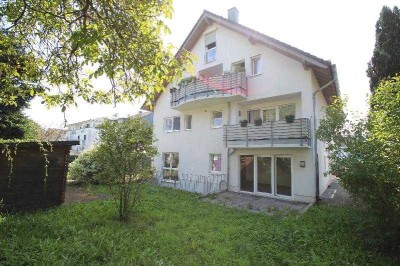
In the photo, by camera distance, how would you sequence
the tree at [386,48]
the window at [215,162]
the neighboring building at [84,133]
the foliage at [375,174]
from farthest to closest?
the neighboring building at [84,133] → the window at [215,162] → the tree at [386,48] → the foliage at [375,174]

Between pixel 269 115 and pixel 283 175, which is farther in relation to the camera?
pixel 269 115

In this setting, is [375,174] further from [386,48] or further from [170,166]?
[170,166]

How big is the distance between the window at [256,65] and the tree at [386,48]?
24.4 ft

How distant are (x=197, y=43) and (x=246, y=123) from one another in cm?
824

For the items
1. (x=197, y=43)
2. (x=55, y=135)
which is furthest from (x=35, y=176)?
(x=55, y=135)

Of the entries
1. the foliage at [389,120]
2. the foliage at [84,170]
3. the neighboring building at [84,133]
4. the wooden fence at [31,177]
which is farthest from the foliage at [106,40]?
the neighboring building at [84,133]

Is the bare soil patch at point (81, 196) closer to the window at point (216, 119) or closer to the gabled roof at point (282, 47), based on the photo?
the window at point (216, 119)

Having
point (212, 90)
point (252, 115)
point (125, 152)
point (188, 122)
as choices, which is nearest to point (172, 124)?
point (188, 122)

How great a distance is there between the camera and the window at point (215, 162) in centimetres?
1669

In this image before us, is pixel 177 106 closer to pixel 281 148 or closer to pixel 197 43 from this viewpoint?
pixel 197 43

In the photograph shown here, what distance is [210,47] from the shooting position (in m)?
18.1

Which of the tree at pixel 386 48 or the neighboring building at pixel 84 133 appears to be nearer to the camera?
the tree at pixel 386 48

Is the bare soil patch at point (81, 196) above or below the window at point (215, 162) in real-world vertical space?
below

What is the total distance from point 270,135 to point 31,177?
11.3m
